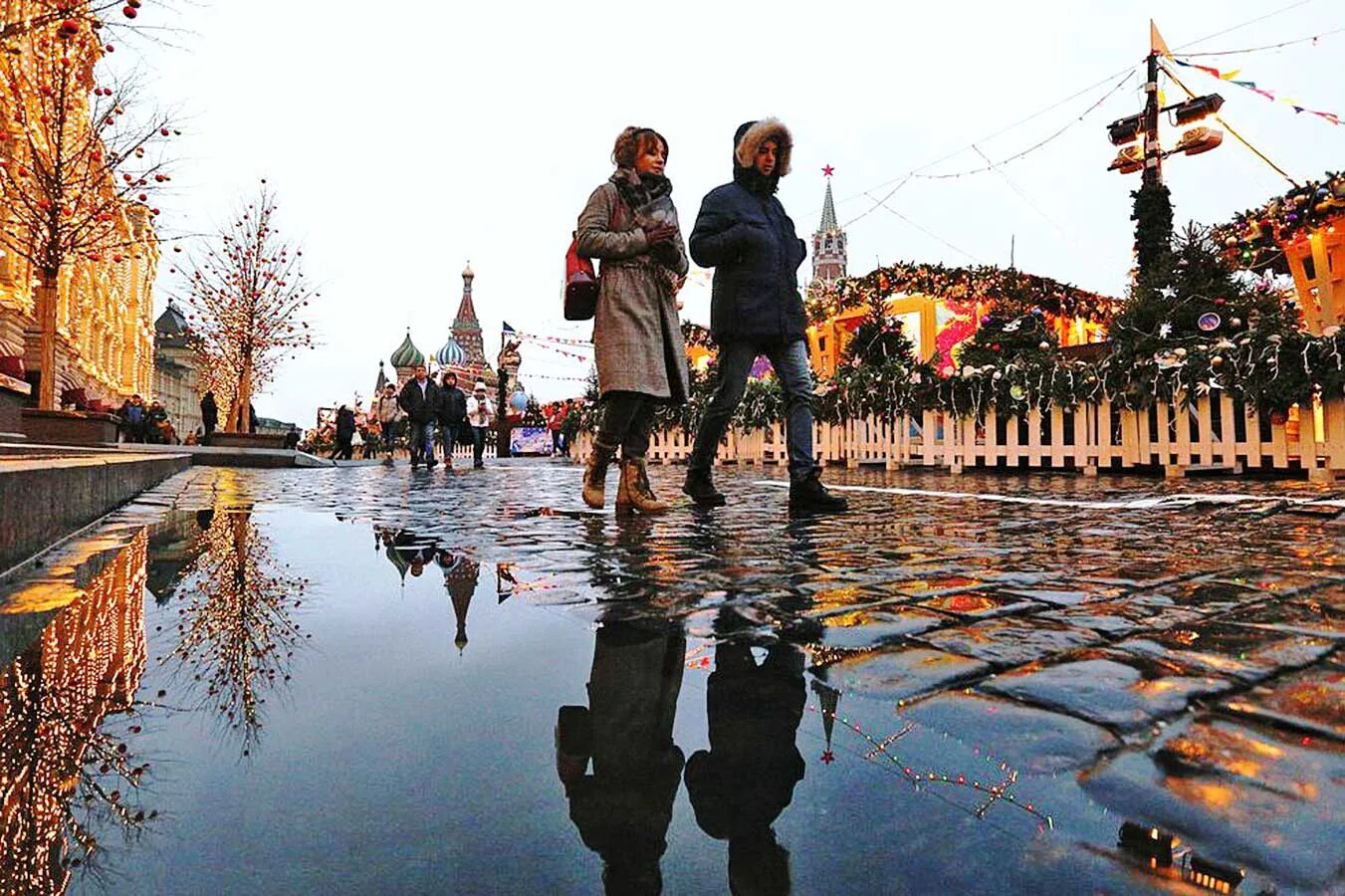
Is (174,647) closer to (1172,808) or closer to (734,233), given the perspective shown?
(1172,808)

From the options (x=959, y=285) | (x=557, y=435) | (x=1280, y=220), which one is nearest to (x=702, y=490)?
(x=1280, y=220)

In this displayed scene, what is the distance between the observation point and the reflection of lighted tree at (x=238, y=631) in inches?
49.9

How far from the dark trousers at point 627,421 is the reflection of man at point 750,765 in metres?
3.10

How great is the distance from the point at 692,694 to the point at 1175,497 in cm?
536

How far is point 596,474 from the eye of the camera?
4.89m

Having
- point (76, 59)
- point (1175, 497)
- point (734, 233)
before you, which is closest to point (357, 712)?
point (734, 233)

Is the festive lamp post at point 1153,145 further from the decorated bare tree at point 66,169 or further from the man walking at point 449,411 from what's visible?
the decorated bare tree at point 66,169

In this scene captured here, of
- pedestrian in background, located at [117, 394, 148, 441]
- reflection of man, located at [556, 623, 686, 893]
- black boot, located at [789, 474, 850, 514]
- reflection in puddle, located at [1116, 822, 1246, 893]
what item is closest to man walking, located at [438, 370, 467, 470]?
black boot, located at [789, 474, 850, 514]

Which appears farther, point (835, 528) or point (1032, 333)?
point (1032, 333)

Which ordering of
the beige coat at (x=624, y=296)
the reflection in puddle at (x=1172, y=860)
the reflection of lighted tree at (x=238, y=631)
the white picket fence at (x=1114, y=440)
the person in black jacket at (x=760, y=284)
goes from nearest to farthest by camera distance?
the reflection in puddle at (x=1172, y=860) < the reflection of lighted tree at (x=238, y=631) < the beige coat at (x=624, y=296) < the person in black jacket at (x=760, y=284) < the white picket fence at (x=1114, y=440)

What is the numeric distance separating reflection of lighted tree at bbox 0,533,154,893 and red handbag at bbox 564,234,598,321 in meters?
3.06

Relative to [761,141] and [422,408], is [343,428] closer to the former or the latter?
[422,408]

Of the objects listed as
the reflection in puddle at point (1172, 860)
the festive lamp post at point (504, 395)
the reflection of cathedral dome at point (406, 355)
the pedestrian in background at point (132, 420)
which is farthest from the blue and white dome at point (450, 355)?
the reflection in puddle at point (1172, 860)

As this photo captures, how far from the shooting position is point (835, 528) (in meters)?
3.81
